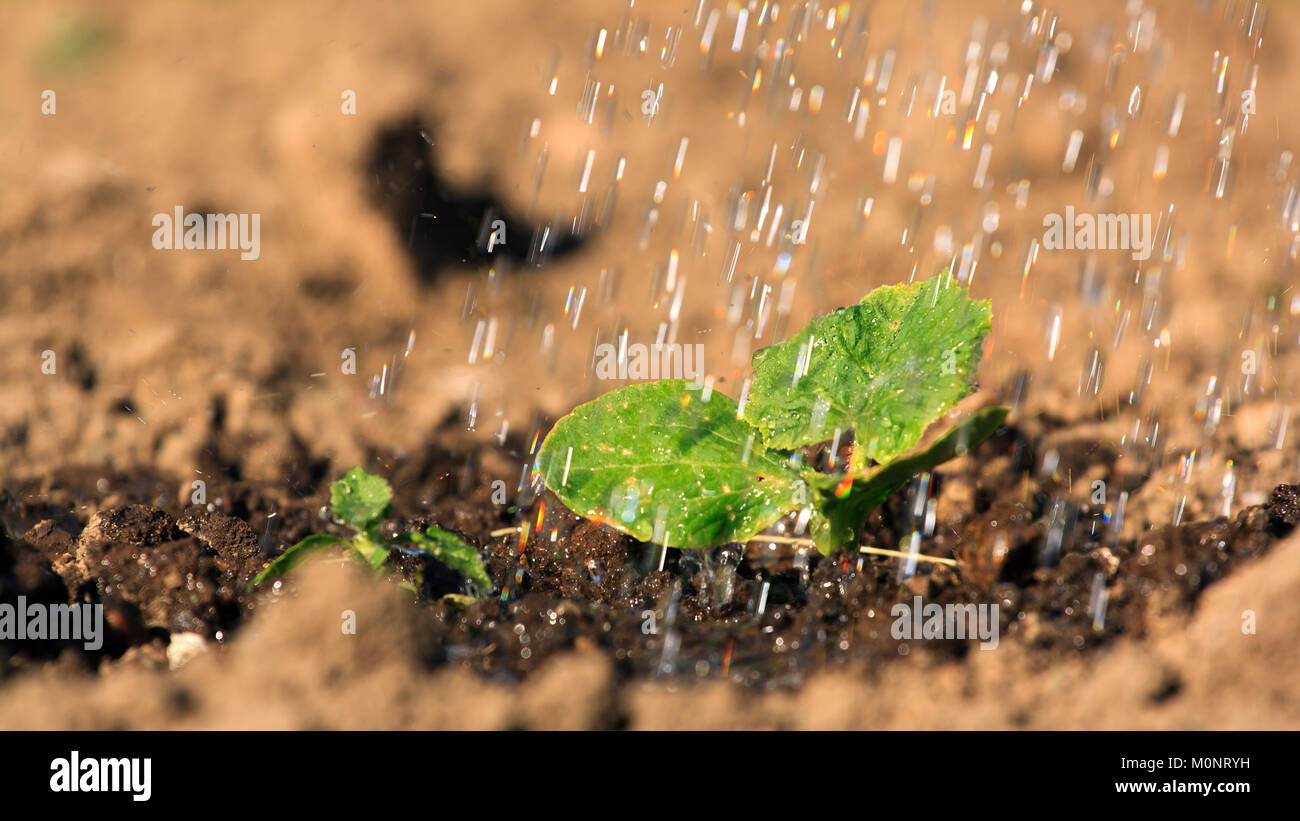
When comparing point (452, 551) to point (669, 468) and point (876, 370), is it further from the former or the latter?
point (876, 370)

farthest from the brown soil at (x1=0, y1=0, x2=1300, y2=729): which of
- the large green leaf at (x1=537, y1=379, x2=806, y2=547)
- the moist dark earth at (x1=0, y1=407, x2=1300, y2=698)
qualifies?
the large green leaf at (x1=537, y1=379, x2=806, y2=547)

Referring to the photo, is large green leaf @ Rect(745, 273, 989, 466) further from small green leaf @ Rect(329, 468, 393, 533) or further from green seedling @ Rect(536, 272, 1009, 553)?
small green leaf @ Rect(329, 468, 393, 533)

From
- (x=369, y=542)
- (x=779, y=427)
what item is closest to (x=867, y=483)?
(x=779, y=427)

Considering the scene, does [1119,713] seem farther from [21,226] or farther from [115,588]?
[21,226]

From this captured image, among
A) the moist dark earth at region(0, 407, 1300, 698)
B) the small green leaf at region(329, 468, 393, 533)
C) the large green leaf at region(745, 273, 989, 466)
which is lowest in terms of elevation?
the moist dark earth at region(0, 407, 1300, 698)

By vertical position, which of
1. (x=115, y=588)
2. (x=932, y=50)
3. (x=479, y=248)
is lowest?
(x=115, y=588)

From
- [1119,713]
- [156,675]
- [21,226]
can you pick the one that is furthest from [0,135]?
[1119,713]

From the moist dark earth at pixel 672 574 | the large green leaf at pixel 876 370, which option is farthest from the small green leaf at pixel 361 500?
the large green leaf at pixel 876 370
